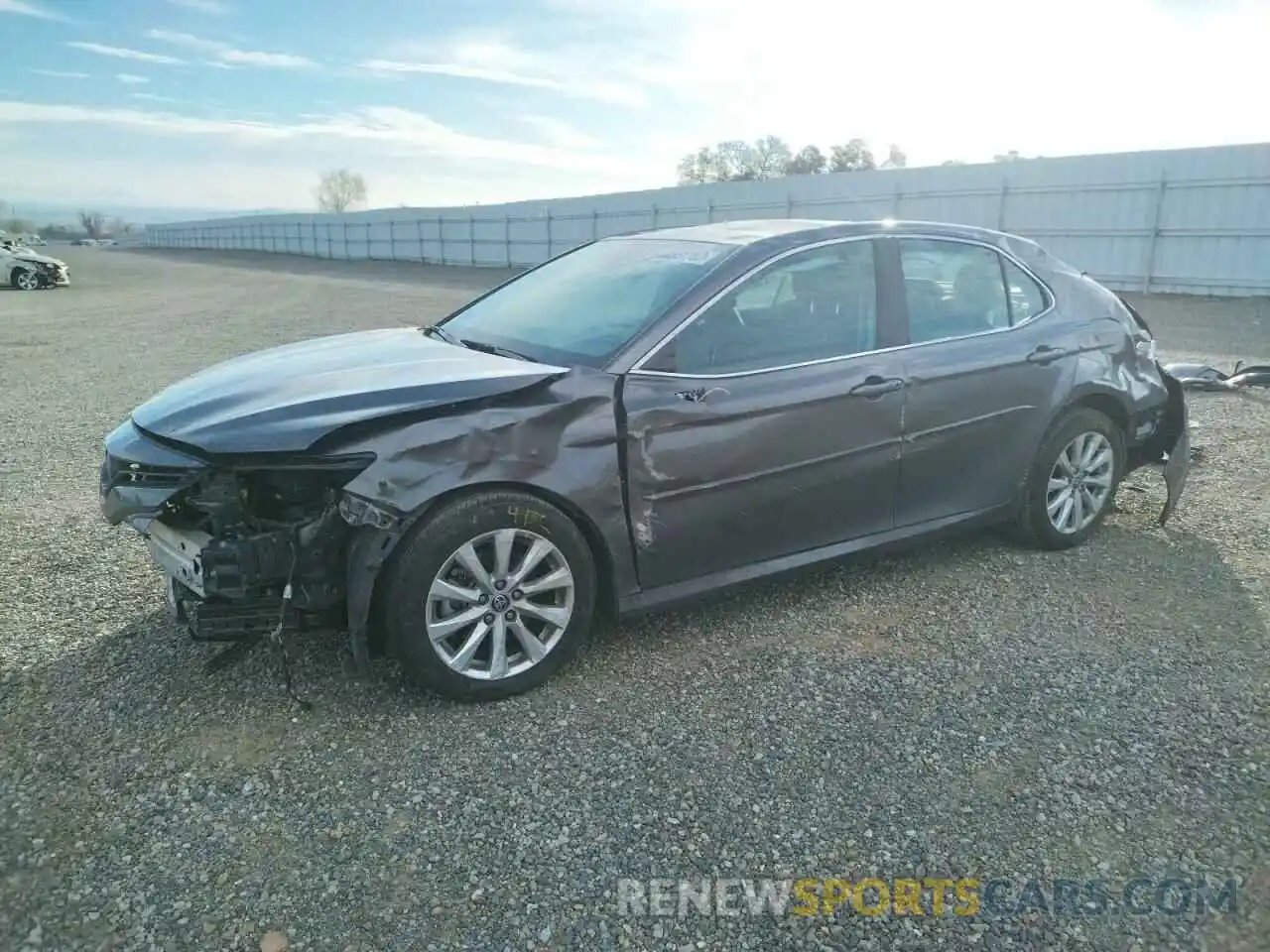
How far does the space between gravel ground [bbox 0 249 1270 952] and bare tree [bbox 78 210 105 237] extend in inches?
4752

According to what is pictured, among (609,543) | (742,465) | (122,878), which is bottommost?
(122,878)

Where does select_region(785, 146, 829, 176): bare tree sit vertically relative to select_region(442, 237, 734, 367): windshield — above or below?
above

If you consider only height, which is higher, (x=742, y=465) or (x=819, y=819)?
(x=742, y=465)

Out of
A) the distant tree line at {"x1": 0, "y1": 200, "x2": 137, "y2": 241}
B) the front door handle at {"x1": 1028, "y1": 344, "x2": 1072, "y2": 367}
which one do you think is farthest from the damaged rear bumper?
the distant tree line at {"x1": 0, "y1": 200, "x2": 137, "y2": 241}

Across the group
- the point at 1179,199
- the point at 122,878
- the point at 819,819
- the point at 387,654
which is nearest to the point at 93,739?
the point at 122,878

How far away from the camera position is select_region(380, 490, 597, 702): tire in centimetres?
304

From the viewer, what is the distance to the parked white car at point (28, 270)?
25609 millimetres

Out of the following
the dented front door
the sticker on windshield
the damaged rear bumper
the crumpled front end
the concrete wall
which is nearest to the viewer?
the crumpled front end

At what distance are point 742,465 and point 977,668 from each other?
118 cm

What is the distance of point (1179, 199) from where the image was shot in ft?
57.9

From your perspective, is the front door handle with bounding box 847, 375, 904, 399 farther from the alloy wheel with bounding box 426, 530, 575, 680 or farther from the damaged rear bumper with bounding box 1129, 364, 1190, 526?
the damaged rear bumper with bounding box 1129, 364, 1190, 526

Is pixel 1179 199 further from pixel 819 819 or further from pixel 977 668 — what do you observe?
pixel 819 819

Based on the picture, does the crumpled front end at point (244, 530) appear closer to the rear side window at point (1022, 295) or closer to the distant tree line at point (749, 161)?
the rear side window at point (1022, 295)

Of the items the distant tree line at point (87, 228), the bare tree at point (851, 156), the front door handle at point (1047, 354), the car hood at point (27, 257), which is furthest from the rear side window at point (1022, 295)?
the distant tree line at point (87, 228)
